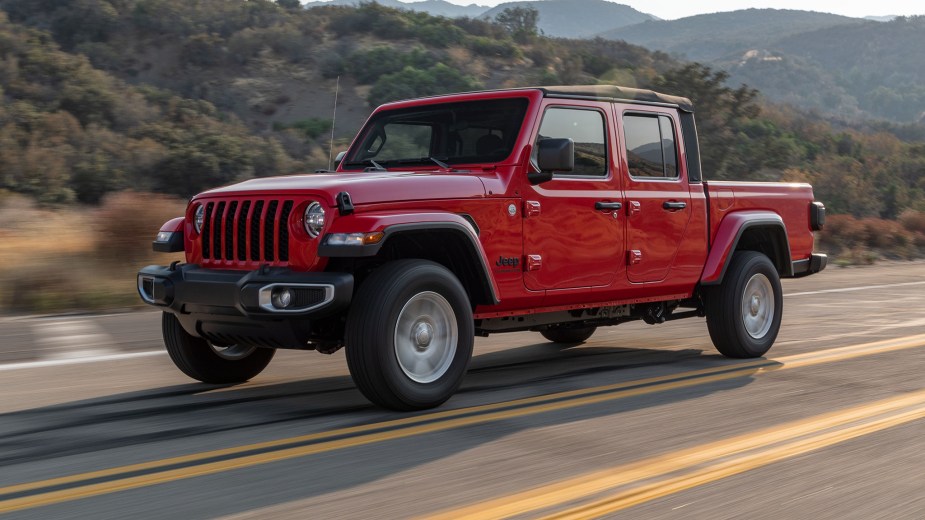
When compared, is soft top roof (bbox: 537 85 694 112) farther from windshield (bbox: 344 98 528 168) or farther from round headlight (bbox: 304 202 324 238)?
round headlight (bbox: 304 202 324 238)

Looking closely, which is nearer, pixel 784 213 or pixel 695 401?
pixel 695 401

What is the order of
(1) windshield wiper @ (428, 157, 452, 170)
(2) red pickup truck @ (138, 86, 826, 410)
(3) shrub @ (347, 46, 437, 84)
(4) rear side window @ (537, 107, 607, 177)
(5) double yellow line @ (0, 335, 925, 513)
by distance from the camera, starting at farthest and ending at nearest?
(3) shrub @ (347, 46, 437, 84) → (4) rear side window @ (537, 107, 607, 177) → (1) windshield wiper @ (428, 157, 452, 170) → (2) red pickup truck @ (138, 86, 826, 410) → (5) double yellow line @ (0, 335, 925, 513)

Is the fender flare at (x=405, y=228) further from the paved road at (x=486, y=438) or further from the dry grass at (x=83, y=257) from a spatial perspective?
the dry grass at (x=83, y=257)

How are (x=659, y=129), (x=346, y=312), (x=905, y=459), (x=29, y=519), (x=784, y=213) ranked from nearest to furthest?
(x=29, y=519)
(x=905, y=459)
(x=346, y=312)
(x=659, y=129)
(x=784, y=213)

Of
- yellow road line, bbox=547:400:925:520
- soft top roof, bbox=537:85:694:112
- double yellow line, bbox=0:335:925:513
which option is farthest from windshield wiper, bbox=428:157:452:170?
yellow road line, bbox=547:400:925:520

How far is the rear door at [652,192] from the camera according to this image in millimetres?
6820

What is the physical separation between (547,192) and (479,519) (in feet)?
9.57

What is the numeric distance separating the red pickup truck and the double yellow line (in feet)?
0.85

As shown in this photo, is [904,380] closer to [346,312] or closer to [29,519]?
[346,312]

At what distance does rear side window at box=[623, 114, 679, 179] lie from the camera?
7004 millimetres

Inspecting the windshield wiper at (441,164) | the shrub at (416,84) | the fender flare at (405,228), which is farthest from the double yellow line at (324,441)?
the shrub at (416,84)

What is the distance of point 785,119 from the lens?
61031mm

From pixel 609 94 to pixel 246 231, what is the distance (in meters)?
2.76

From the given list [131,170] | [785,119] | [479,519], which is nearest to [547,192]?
[479,519]
